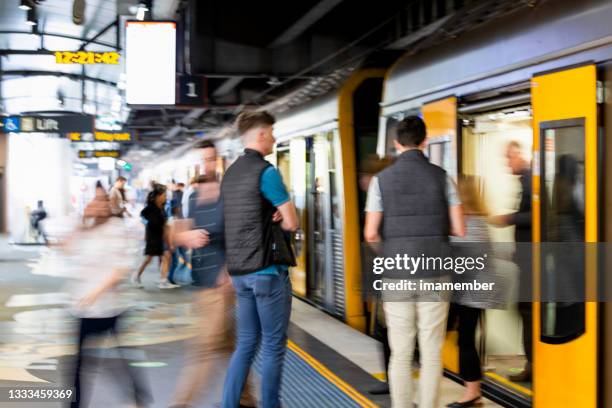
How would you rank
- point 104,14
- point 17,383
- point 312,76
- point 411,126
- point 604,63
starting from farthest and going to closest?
point 104,14 → point 312,76 → point 17,383 → point 411,126 → point 604,63

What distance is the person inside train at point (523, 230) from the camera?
485cm

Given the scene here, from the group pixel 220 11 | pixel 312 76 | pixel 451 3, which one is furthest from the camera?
pixel 312 76

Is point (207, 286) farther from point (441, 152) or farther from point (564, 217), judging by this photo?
point (564, 217)

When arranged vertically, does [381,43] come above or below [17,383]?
above

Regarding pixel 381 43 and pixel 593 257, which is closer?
pixel 593 257

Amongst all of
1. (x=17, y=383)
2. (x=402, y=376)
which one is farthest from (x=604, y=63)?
(x=17, y=383)

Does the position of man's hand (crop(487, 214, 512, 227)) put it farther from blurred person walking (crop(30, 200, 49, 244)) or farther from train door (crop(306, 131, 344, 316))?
blurred person walking (crop(30, 200, 49, 244))

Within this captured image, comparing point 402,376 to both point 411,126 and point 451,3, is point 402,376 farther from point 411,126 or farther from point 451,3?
point 451,3

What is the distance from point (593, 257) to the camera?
163 inches

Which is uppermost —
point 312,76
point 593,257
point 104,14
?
point 104,14

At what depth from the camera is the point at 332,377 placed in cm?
619

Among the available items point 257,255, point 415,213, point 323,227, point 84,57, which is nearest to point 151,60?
point 84,57

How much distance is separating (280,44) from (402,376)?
10.7 m

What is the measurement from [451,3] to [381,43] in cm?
308
